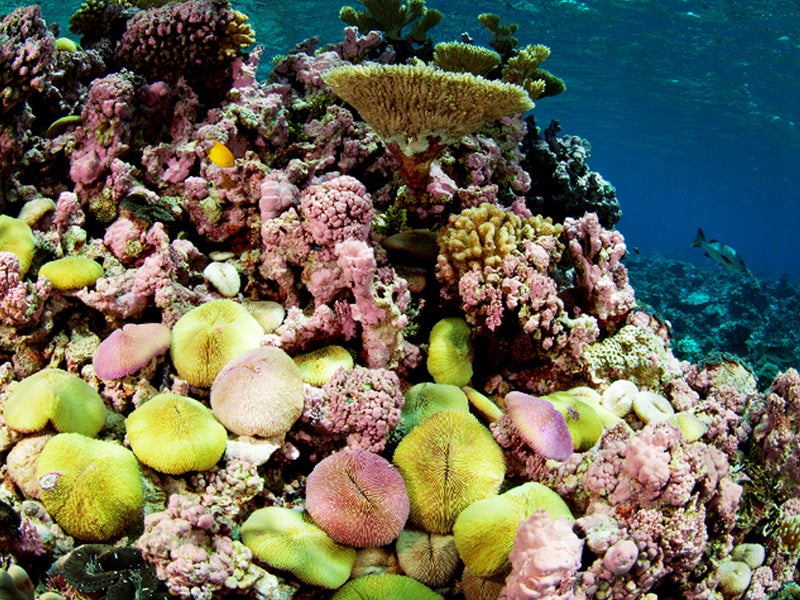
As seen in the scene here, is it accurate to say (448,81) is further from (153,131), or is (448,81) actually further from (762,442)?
(762,442)

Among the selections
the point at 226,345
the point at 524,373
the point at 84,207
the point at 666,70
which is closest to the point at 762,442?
the point at 524,373

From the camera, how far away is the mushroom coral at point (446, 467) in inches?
103

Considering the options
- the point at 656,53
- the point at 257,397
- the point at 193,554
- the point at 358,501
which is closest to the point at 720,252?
the point at 358,501

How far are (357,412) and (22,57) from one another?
370 cm

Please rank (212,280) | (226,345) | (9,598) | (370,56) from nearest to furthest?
(9,598) < (226,345) < (212,280) < (370,56)

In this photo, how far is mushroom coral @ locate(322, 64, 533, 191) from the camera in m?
3.15

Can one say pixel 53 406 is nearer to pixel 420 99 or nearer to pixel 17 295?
pixel 17 295

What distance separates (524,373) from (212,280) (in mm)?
2526

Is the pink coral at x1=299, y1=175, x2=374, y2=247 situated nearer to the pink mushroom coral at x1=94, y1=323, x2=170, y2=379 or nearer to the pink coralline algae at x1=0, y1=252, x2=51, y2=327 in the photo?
the pink mushroom coral at x1=94, y1=323, x2=170, y2=379

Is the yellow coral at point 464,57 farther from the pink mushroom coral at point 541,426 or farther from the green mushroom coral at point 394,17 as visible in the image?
the pink mushroom coral at point 541,426

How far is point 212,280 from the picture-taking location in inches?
143

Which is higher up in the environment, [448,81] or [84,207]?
[448,81]

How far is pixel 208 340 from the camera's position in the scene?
9.56 ft

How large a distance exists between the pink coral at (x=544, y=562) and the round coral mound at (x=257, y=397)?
1.36 meters
